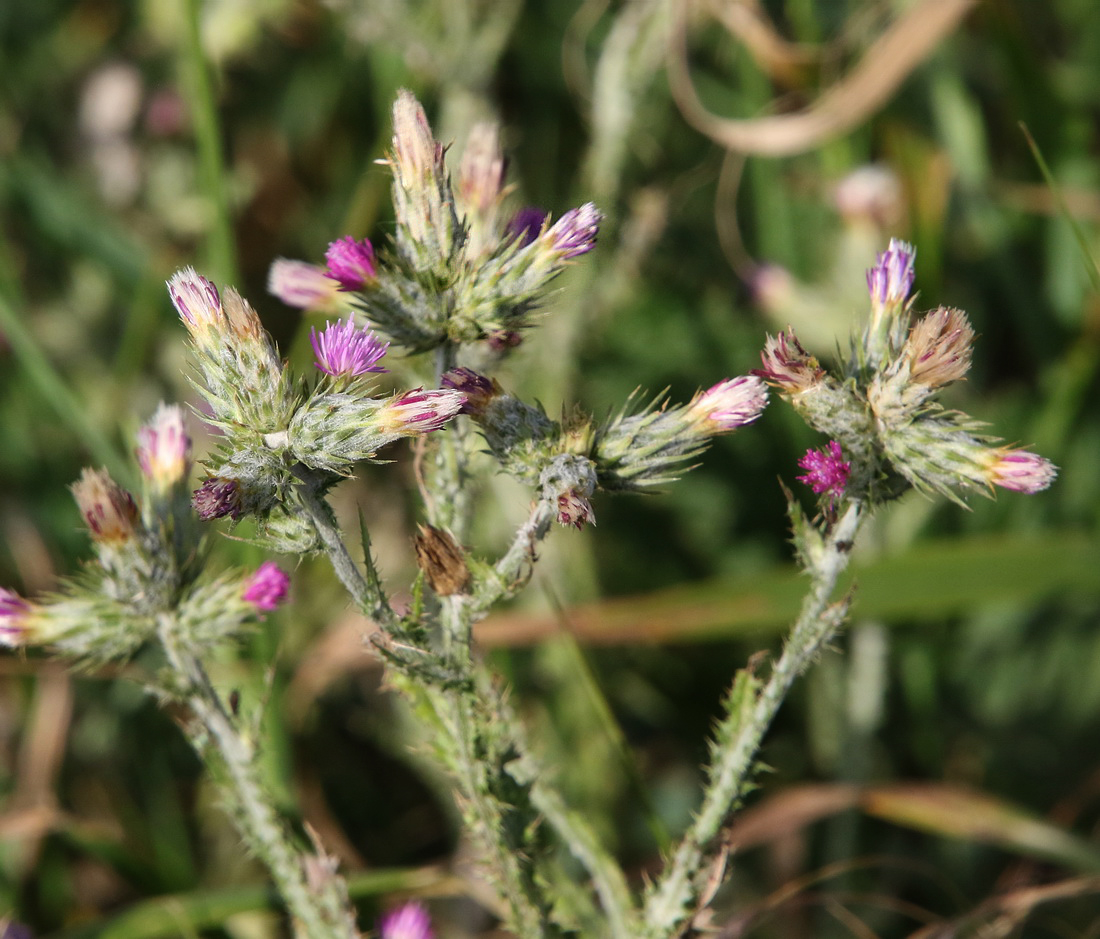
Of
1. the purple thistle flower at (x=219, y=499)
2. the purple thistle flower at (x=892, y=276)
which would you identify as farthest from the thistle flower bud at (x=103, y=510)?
the purple thistle flower at (x=892, y=276)

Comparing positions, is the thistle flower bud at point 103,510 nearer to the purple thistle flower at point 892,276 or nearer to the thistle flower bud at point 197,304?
the thistle flower bud at point 197,304


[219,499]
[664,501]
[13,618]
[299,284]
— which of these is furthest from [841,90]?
[13,618]

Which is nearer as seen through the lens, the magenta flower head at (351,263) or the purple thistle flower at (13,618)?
the magenta flower head at (351,263)

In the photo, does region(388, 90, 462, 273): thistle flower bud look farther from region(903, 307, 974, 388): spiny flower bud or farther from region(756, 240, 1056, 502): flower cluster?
region(903, 307, 974, 388): spiny flower bud

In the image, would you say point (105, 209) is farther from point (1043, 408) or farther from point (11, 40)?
point (1043, 408)

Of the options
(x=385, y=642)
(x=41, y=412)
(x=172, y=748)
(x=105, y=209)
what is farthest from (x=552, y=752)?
(x=105, y=209)

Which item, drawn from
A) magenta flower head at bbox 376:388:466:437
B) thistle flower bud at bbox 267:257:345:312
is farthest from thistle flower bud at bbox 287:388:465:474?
thistle flower bud at bbox 267:257:345:312
